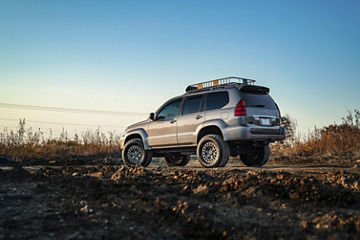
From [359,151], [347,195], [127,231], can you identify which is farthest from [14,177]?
[359,151]

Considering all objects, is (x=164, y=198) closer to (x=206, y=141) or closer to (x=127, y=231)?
(x=127, y=231)

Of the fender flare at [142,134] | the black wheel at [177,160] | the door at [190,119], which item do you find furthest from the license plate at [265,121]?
the black wheel at [177,160]

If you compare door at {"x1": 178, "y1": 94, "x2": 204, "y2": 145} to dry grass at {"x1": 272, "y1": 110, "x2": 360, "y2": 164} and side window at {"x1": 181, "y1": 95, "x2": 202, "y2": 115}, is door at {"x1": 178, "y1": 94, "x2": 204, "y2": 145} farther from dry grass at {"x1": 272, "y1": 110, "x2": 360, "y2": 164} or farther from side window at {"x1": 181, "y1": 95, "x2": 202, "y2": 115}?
dry grass at {"x1": 272, "y1": 110, "x2": 360, "y2": 164}

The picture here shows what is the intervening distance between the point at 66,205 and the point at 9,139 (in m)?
12.5

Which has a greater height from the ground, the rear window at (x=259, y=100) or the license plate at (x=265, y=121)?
the rear window at (x=259, y=100)

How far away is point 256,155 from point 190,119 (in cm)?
215

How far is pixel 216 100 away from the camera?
812 cm

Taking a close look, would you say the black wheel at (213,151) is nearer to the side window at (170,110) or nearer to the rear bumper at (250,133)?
the rear bumper at (250,133)

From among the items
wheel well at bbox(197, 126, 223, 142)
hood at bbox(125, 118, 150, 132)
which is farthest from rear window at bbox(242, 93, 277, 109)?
hood at bbox(125, 118, 150, 132)

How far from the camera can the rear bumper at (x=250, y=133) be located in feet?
24.3

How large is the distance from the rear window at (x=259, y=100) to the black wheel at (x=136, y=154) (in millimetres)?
3402

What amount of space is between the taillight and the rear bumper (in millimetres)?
306

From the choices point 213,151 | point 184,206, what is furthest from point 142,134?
point 184,206

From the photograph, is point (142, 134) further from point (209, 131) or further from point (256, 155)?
point (256, 155)
